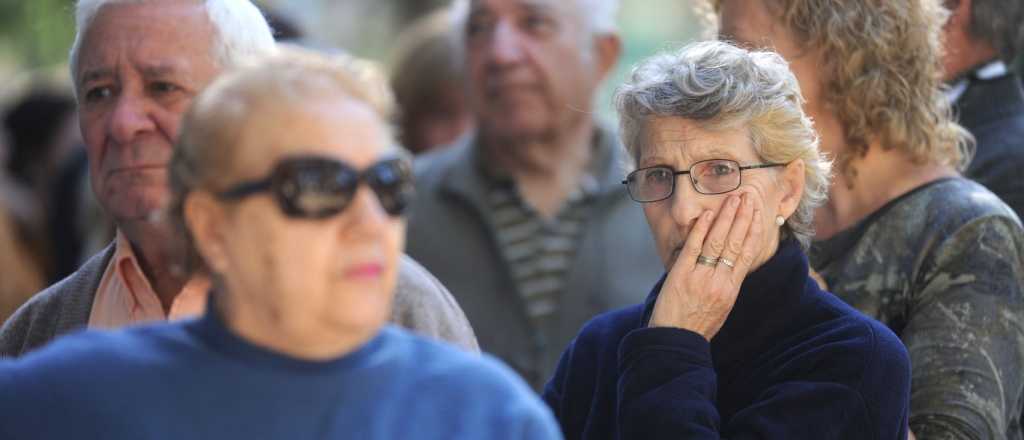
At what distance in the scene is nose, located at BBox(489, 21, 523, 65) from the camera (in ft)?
20.4

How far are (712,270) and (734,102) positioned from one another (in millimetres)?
368

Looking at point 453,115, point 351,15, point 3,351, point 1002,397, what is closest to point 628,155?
point 1002,397

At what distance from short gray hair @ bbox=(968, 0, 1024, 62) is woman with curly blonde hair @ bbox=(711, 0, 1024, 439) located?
38cm

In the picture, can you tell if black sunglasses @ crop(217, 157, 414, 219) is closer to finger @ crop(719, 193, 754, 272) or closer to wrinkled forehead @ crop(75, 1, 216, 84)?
finger @ crop(719, 193, 754, 272)

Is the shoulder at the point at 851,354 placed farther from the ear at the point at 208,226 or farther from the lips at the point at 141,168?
the lips at the point at 141,168

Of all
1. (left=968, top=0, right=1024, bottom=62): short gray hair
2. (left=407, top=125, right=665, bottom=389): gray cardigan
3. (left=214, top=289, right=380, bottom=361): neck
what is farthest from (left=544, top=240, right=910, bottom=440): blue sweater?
(left=407, top=125, right=665, bottom=389): gray cardigan

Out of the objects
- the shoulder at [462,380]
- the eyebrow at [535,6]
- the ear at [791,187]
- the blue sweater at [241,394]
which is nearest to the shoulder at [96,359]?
the blue sweater at [241,394]

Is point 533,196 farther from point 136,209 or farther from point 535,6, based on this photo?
point 136,209

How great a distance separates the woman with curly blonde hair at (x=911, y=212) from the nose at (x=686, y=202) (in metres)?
0.69

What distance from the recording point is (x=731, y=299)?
3.24 meters

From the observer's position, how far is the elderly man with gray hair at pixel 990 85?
13.8ft

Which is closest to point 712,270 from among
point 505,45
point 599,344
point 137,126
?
point 599,344

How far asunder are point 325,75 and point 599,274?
11.6 feet

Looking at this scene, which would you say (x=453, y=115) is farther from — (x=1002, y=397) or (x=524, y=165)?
(x=1002, y=397)
